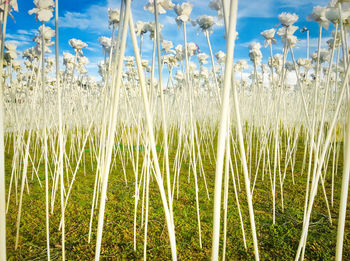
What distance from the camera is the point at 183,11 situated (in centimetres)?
70

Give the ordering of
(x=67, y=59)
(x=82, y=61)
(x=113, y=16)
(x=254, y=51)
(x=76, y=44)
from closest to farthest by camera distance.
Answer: (x=113, y=16)
(x=76, y=44)
(x=254, y=51)
(x=67, y=59)
(x=82, y=61)

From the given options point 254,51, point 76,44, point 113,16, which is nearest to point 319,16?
point 254,51

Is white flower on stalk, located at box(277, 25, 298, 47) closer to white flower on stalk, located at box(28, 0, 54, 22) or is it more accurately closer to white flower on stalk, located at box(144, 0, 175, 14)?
white flower on stalk, located at box(144, 0, 175, 14)

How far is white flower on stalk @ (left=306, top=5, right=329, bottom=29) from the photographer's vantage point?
67 centimetres

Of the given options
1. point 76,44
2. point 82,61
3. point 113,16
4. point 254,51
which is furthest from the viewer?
point 82,61

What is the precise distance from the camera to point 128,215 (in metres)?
A: 1.04

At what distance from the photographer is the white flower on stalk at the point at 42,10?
0.55 meters

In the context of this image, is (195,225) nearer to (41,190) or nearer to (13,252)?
(13,252)

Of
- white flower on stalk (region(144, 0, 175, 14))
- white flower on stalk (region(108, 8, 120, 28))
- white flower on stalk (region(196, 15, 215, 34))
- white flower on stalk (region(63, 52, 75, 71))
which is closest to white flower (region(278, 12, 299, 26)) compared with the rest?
white flower on stalk (region(196, 15, 215, 34))

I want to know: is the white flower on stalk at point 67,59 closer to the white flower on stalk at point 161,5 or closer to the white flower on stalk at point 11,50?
the white flower on stalk at point 11,50

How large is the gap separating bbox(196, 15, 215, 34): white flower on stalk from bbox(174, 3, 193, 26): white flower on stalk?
0.14ft

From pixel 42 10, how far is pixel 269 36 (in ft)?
2.77

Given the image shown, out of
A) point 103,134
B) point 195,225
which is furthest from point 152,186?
point 103,134

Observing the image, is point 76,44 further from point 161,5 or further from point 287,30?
point 287,30
